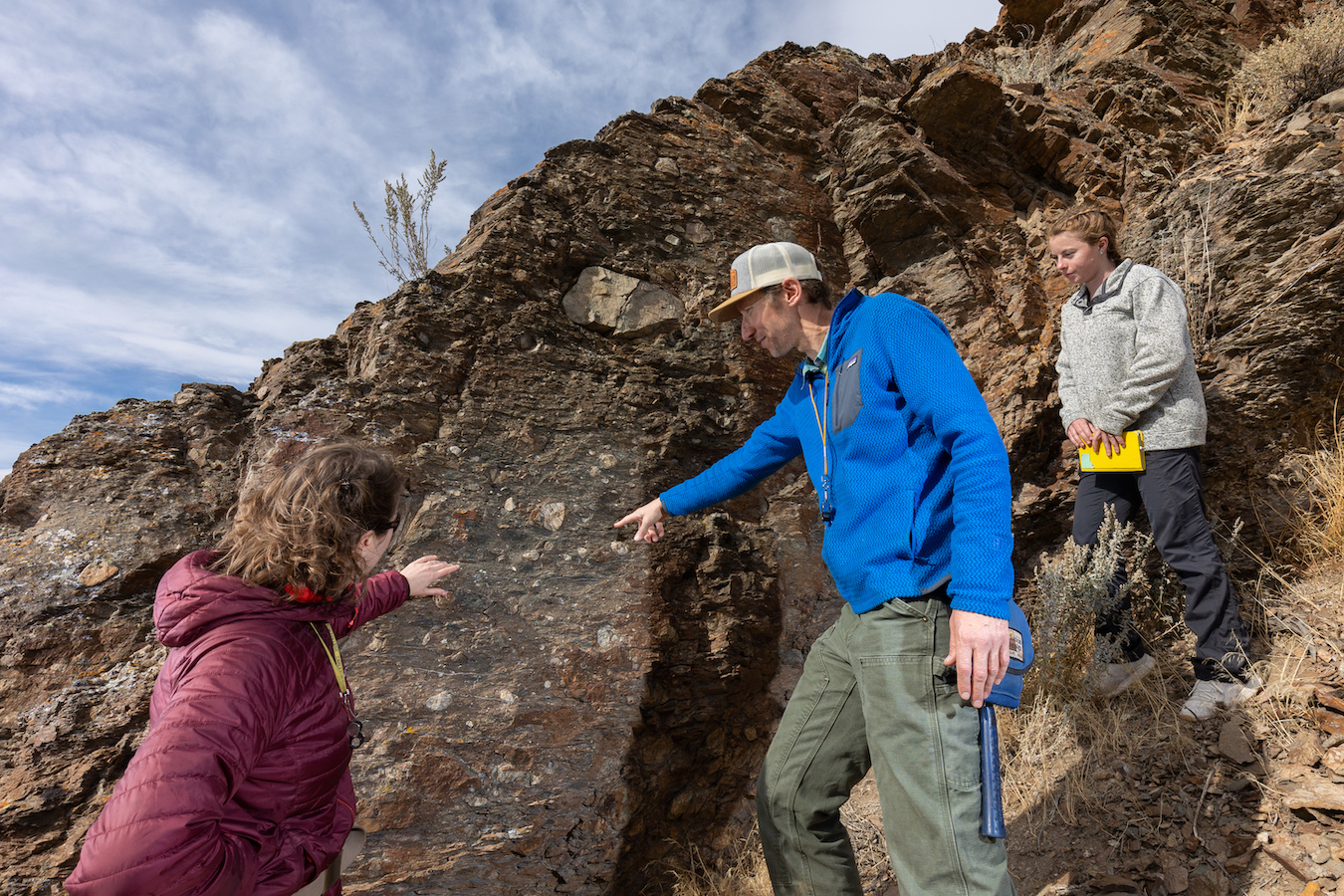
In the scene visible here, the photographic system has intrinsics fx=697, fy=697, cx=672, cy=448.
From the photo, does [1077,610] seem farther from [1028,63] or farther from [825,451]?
[1028,63]

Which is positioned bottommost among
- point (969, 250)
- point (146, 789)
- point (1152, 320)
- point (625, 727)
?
point (625, 727)

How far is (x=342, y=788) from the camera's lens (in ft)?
5.53

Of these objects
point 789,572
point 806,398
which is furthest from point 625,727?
point 806,398

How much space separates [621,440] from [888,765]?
2.06 meters

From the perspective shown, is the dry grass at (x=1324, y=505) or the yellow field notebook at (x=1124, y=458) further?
the dry grass at (x=1324, y=505)

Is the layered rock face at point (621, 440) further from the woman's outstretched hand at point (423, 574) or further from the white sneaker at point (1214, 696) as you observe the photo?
the white sneaker at point (1214, 696)

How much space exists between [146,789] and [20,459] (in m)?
2.68

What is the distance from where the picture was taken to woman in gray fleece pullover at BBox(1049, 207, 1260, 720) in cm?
282

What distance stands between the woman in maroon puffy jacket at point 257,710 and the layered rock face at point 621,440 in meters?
1.17

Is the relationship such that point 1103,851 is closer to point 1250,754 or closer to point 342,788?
point 1250,754

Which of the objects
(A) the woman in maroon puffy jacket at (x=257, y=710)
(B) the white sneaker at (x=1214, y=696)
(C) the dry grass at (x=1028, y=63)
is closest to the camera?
(A) the woman in maroon puffy jacket at (x=257, y=710)

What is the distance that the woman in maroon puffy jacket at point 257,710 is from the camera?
1093mm

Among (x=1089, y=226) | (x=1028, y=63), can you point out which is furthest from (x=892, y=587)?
(x=1028, y=63)

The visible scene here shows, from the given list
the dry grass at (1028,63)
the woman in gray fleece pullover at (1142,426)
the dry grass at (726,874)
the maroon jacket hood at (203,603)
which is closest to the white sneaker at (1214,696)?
the woman in gray fleece pullover at (1142,426)
